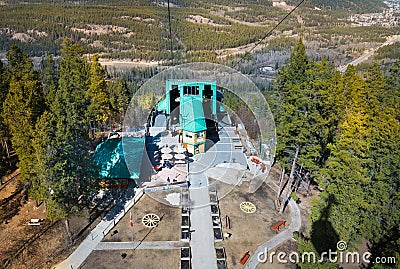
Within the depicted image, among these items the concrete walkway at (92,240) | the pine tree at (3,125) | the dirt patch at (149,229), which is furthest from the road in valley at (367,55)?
the concrete walkway at (92,240)

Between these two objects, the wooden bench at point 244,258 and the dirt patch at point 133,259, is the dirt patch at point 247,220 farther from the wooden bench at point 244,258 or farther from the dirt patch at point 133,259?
the dirt patch at point 133,259

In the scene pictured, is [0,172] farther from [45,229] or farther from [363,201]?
[363,201]

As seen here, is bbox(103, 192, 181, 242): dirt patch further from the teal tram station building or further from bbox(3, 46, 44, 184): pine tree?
the teal tram station building

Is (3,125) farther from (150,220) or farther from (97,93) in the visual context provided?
(150,220)

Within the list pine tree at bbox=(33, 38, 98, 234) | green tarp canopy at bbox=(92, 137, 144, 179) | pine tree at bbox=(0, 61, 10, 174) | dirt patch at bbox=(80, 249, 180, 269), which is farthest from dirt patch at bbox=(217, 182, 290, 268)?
pine tree at bbox=(0, 61, 10, 174)

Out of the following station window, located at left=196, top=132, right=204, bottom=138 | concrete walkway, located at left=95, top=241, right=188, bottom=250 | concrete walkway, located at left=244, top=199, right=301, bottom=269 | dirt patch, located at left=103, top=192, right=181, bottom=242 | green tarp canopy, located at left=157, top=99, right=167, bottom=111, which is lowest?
concrete walkway, located at left=244, top=199, right=301, bottom=269

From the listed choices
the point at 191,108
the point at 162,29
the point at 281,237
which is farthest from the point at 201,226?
the point at 162,29

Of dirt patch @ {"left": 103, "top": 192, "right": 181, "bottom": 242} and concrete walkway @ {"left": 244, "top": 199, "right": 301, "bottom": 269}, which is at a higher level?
dirt patch @ {"left": 103, "top": 192, "right": 181, "bottom": 242}
